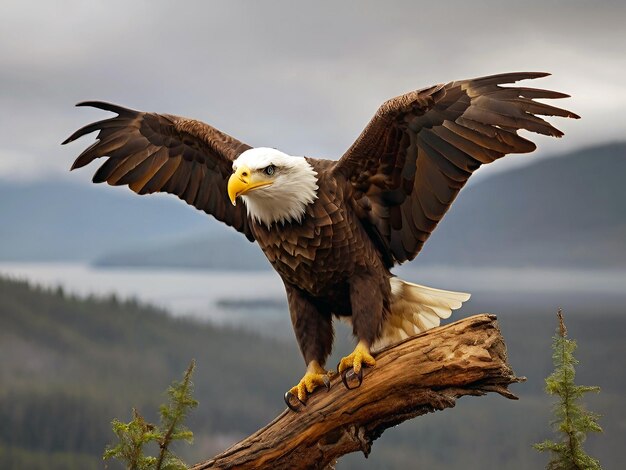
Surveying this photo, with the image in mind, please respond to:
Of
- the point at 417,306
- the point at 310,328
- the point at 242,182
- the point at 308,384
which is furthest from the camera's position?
the point at 417,306

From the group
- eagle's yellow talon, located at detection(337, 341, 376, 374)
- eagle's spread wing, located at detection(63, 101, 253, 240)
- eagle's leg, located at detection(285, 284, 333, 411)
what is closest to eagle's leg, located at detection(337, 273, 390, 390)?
eagle's yellow talon, located at detection(337, 341, 376, 374)

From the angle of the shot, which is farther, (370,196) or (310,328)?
(310,328)

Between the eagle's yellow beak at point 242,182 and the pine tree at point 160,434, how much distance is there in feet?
3.51

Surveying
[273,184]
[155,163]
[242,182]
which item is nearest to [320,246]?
[273,184]

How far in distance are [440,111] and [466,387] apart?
1.41 m

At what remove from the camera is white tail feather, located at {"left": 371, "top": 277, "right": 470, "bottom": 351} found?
4547mm

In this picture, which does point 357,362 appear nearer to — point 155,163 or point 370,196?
point 370,196

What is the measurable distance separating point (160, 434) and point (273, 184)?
158cm

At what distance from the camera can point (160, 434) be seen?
4215 mm

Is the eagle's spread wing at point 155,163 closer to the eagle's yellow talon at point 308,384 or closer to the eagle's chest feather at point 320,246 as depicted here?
the eagle's chest feather at point 320,246

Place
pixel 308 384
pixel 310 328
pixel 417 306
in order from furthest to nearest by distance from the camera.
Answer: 1. pixel 417 306
2. pixel 310 328
3. pixel 308 384

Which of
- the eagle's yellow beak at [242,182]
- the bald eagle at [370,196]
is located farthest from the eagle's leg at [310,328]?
the eagle's yellow beak at [242,182]

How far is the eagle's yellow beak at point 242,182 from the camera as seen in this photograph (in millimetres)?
3687

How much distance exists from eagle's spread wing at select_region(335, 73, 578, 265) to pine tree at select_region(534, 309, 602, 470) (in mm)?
995
